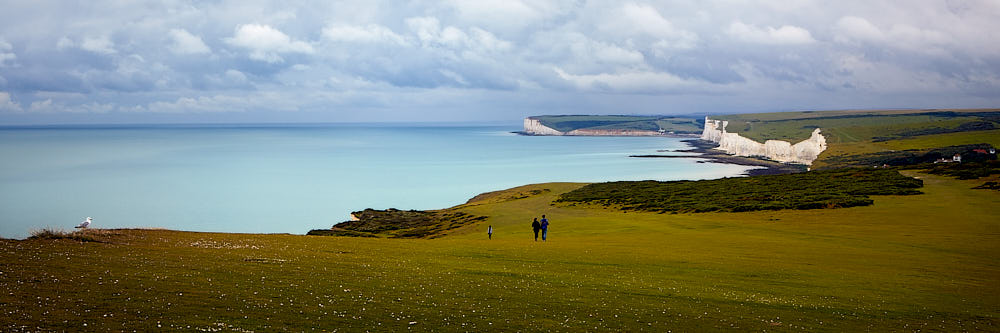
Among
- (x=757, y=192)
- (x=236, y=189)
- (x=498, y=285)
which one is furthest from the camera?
(x=236, y=189)

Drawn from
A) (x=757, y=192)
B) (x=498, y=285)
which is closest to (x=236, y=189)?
(x=757, y=192)

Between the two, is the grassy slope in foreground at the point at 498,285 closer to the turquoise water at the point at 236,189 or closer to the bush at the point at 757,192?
the bush at the point at 757,192

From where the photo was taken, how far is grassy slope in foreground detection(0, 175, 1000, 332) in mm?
13977

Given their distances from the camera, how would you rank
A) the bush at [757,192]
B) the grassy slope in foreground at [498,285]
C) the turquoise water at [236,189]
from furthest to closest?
the turquoise water at [236,189]
the bush at [757,192]
the grassy slope in foreground at [498,285]

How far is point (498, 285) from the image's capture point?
19.5m

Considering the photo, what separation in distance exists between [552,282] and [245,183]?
140 meters

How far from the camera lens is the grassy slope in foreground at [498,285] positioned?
1398cm

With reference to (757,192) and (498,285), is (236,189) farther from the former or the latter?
(498,285)

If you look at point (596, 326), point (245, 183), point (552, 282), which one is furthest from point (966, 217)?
point (245, 183)

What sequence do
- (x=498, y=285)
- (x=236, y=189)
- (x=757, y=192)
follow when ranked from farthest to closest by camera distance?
(x=236, y=189)
(x=757, y=192)
(x=498, y=285)

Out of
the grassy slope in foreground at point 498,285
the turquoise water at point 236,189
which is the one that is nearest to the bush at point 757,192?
the grassy slope in foreground at point 498,285

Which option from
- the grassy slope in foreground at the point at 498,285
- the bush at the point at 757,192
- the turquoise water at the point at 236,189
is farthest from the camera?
the turquoise water at the point at 236,189

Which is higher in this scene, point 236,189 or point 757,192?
point 757,192

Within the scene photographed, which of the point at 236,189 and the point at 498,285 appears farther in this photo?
the point at 236,189
